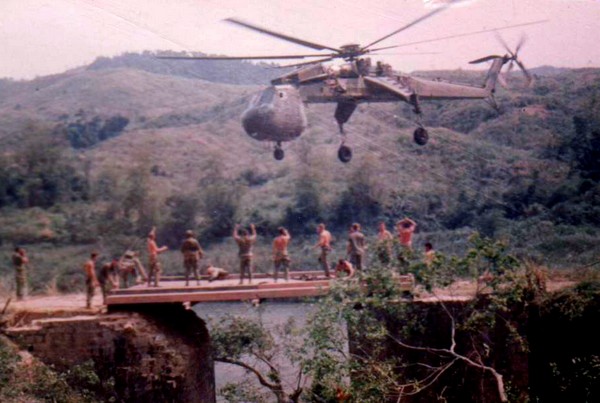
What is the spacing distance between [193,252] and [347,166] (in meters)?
28.6

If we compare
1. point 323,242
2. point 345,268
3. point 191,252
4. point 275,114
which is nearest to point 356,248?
point 345,268

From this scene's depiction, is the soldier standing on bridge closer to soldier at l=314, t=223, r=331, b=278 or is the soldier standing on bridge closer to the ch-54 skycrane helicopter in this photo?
soldier at l=314, t=223, r=331, b=278

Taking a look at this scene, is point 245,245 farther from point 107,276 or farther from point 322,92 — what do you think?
point 322,92

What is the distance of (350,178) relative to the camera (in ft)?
132

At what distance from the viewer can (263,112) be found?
18.7 meters

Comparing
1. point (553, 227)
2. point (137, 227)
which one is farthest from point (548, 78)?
point (137, 227)

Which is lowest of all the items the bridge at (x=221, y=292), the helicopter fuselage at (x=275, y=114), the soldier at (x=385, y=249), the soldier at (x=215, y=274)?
the bridge at (x=221, y=292)

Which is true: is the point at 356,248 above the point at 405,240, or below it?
below

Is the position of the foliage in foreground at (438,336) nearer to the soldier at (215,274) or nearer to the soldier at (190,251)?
the soldier at (190,251)

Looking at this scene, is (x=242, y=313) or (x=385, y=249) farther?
(x=242, y=313)

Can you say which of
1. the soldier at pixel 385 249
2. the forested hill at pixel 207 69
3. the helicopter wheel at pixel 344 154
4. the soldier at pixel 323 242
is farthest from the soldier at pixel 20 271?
the forested hill at pixel 207 69

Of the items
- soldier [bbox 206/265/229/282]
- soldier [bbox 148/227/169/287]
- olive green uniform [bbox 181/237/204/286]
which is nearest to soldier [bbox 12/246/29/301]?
soldier [bbox 148/227/169/287]

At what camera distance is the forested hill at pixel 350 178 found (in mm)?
32844

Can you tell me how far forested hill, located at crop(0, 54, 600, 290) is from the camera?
32844 millimetres
